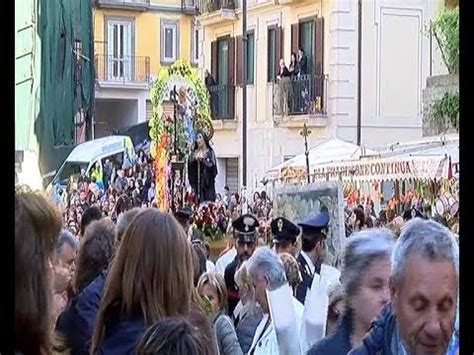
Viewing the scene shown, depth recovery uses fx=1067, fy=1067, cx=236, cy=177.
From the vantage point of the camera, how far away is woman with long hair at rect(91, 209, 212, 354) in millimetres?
3117

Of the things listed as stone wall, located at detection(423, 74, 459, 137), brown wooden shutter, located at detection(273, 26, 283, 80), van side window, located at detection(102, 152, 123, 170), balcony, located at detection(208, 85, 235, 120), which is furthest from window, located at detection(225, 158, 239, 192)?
stone wall, located at detection(423, 74, 459, 137)

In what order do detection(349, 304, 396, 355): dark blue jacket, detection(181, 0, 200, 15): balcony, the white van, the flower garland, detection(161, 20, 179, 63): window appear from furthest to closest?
1. detection(161, 20, 179, 63): window
2. detection(181, 0, 200, 15): balcony
3. the flower garland
4. the white van
5. detection(349, 304, 396, 355): dark blue jacket

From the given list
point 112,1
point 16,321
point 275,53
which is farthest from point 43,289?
point 112,1

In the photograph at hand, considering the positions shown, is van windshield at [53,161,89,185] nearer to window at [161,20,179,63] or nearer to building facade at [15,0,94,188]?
building facade at [15,0,94,188]

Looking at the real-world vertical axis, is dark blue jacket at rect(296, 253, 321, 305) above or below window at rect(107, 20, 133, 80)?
below

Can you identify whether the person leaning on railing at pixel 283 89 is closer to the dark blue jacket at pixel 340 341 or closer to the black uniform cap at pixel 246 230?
the black uniform cap at pixel 246 230

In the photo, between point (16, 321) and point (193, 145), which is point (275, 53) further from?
point (16, 321)

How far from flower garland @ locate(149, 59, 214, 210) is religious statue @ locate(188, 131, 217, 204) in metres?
0.14

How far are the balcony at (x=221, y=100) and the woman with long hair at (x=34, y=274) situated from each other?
79.0 feet

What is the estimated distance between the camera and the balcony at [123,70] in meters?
34.2

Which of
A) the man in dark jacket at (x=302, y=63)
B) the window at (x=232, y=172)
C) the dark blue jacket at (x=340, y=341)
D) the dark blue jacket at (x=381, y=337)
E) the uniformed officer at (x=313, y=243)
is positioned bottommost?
the window at (x=232, y=172)

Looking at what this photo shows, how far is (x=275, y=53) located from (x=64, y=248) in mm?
21305

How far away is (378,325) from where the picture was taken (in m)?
2.60

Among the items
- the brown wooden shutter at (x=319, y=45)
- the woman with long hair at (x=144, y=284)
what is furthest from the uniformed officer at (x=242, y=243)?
the brown wooden shutter at (x=319, y=45)
